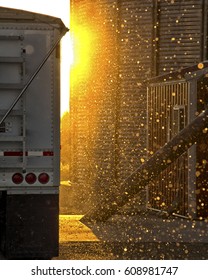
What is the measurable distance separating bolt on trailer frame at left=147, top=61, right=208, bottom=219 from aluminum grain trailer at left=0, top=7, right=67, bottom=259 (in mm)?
8165

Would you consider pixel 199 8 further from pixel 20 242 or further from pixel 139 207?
pixel 20 242

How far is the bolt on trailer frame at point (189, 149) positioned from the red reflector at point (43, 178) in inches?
322

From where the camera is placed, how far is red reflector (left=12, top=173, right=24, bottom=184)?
49.1 feet

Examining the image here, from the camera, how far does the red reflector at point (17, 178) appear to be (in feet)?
49.1

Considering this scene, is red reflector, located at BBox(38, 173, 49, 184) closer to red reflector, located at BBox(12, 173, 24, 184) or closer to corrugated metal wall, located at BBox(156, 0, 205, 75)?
red reflector, located at BBox(12, 173, 24, 184)

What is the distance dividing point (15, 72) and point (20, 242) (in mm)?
2504

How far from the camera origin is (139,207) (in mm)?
29688

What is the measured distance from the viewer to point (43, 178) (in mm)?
15047

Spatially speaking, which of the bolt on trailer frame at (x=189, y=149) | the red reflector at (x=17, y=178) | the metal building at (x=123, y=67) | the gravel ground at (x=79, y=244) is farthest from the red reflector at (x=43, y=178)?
the metal building at (x=123, y=67)

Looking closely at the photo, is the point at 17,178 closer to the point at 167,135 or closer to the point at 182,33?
the point at 167,135

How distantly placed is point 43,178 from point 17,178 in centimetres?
38

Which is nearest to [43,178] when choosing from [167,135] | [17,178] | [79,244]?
[17,178]

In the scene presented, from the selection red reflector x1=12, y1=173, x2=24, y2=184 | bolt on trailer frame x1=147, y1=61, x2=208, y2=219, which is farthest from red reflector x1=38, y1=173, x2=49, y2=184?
bolt on trailer frame x1=147, y1=61, x2=208, y2=219

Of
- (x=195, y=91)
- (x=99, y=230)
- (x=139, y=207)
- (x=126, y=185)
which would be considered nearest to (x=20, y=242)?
(x=99, y=230)
